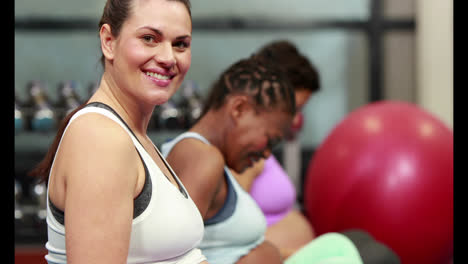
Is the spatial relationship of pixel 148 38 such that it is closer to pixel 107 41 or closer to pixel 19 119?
pixel 107 41

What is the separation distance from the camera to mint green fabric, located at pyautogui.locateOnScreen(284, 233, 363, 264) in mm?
1512

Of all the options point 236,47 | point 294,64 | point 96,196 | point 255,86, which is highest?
point 236,47

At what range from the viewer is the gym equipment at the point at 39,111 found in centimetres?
328

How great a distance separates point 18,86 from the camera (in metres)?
3.90

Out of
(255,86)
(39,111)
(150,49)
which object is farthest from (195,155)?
(39,111)

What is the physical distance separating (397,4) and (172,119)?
79.9 inches

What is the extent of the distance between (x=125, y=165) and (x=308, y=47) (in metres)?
3.58

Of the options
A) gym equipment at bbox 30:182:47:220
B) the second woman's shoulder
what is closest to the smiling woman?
the second woman's shoulder

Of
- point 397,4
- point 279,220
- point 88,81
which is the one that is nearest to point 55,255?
point 279,220

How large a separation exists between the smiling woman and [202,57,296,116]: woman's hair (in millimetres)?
440

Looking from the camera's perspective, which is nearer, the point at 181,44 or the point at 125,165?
the point at 125,165

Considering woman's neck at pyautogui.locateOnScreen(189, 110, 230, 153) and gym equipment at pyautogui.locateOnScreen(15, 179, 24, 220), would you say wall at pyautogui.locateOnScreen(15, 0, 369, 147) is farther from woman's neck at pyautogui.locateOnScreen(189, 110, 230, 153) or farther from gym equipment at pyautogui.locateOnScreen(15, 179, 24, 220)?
woman's neck at pyautogui.locateOnScreen(189, 110, 230, 153)

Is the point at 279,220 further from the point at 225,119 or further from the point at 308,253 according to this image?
the point at 225,119

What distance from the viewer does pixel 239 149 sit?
150 cm
